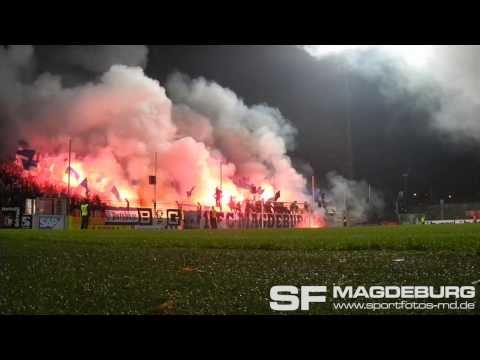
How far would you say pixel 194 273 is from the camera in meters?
9.30

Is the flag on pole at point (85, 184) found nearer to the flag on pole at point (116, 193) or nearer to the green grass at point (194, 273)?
the flag on pole at point (116, 193)

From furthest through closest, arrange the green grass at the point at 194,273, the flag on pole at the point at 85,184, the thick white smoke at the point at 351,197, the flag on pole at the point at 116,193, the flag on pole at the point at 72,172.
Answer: the flag on pole at the point at 116,193, the flag on pole at the point at 85,184, the thick white smoke at the point at 351,197, the flag on pole at the point at 72,172, the green grass at the point at 194,273

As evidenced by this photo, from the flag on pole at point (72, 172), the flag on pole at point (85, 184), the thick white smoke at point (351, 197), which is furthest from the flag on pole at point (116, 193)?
the thick white smoke at point (351, 197)

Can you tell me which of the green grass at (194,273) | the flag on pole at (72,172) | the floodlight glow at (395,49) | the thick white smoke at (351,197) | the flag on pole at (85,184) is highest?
the floodlight glow at (395,49)

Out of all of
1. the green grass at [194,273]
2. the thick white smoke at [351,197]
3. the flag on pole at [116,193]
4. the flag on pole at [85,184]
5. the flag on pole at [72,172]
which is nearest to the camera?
the green grass at [194,273]

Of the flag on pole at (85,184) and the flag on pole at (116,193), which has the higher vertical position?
the flag on pole at (85,184)

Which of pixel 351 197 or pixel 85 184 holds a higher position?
pixel 85 184

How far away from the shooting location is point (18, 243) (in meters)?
11.6

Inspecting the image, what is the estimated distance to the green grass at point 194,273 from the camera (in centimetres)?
855

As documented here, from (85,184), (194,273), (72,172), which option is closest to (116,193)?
(85,184)

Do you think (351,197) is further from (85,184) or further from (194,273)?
(85,184)

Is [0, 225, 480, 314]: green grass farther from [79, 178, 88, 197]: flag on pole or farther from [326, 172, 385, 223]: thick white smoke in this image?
[79, 178, 88, 197]: flag on pole
